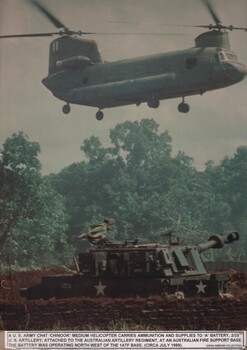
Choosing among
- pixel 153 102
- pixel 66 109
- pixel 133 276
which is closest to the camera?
pixel 133 276

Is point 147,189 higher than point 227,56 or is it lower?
lower

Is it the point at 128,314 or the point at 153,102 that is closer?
the point at 128,314

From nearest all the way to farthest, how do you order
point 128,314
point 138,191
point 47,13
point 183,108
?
point 128,314 < point 47,13 < point 183,108 < point 138,191

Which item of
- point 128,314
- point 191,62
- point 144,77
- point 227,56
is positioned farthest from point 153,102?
point 128,314

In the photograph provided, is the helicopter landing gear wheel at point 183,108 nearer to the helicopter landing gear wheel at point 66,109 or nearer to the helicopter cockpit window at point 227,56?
the helicopter cockpit window at point 227,56

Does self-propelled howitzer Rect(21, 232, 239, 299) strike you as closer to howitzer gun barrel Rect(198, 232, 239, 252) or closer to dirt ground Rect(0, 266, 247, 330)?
dirt ground Rect(0, 266, 247, 330)

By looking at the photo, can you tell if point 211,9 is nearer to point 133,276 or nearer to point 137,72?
point 137,72

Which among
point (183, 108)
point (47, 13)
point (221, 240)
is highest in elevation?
point (47, 13)

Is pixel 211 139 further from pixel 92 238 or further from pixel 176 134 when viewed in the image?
pixel 92 238
